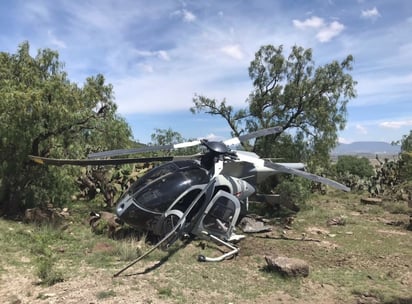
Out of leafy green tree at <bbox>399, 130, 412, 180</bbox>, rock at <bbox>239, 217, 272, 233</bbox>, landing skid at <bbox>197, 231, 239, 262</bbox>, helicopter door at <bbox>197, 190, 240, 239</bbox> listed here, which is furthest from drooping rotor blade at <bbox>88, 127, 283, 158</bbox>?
leafy green tree at <bbox>399, 130, 412, 180</bbox>

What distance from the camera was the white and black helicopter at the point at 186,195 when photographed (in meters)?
9.87

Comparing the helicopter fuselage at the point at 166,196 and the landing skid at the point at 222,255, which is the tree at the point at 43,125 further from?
the landing skid at the point at 222,255

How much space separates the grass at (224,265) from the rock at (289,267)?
0.44 ft

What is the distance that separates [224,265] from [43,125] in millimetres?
7570

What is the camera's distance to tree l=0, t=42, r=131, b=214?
12.5 meters

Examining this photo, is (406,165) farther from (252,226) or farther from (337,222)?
(252,226)

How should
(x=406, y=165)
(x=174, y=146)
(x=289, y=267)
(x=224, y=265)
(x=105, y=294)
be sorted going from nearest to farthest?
(x=105, y=294), (x=289, y=267), (x=224, y=265), (x=174, y=146), (x=406, y=165)

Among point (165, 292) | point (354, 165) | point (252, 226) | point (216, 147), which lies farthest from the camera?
point (354, 165)

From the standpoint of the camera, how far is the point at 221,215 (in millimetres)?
10562

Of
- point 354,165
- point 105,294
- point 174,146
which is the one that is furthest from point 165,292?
point 354,165

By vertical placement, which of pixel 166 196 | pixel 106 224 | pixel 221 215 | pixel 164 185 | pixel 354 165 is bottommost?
pixel 106 224

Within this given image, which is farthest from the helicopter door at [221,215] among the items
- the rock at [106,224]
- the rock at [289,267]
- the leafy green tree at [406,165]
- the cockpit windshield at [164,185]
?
the leafy green tree at [406,165]

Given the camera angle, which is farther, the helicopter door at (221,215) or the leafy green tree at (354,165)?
the leafy green tree at (354,165)

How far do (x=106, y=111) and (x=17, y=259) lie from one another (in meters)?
6.97
